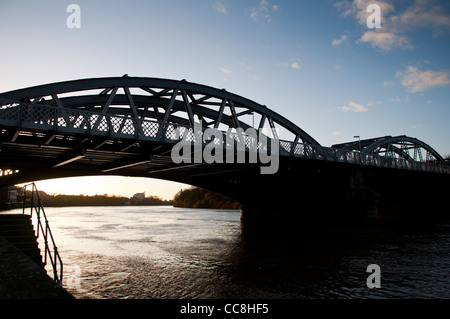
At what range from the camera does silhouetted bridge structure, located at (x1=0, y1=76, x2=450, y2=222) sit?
17.8 metres

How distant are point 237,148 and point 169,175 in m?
16.2

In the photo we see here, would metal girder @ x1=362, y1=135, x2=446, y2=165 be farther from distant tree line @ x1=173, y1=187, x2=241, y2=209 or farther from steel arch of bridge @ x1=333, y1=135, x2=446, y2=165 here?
distant tree line @ x1=173, y1=187, x2=241, y2=209

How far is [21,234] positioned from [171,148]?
1150cm

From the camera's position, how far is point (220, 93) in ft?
88.1

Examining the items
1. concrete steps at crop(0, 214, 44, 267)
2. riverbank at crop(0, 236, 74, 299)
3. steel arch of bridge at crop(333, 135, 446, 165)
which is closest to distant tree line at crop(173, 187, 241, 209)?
steel arch of bridge at crop(333, 135, 446, 165)

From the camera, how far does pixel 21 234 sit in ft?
36.4

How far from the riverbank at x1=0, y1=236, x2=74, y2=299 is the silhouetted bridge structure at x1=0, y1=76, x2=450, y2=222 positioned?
1028 centimetres

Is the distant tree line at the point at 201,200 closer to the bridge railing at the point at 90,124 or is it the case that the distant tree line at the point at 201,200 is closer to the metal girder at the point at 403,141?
the metal girder at the point at 403,141

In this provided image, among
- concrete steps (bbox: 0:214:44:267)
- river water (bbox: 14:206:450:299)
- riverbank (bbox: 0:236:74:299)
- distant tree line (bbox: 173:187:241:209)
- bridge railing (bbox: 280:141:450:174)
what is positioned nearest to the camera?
riverbank (bbox: 0:236:74:299)

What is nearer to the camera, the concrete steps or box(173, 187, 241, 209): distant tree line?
the concrete steps
